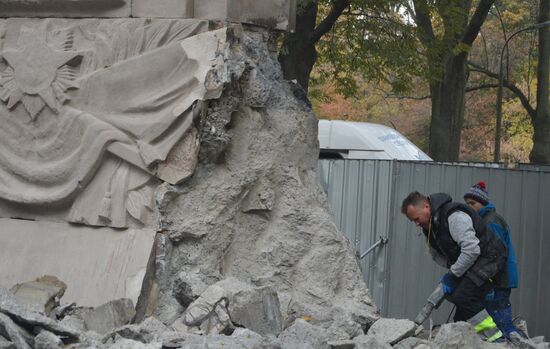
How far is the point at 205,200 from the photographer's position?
752 cm

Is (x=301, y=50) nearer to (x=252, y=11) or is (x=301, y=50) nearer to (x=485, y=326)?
(x=252, y=11)

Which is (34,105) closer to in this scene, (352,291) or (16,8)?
(16,8)

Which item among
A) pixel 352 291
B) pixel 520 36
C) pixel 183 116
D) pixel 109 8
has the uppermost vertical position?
pixel 520 36

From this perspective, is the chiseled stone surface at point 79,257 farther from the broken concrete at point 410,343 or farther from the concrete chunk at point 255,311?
the broken concrete at point 410,343

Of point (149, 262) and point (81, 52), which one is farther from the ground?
point (81, 52)

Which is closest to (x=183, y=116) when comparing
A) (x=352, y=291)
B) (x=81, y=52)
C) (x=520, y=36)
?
(x=81, y=52)

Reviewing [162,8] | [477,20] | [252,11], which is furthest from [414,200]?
[477,20]

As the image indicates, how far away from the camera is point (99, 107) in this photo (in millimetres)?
7828

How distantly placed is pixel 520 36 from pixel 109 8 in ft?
91.9

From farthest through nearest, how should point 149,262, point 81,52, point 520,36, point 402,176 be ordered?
point 520,36, point 402,176, point 81,52, point 149,262

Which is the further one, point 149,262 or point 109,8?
point 109,8

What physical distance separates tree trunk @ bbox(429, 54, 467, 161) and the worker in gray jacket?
12.0m

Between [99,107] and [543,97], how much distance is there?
54.4 ft

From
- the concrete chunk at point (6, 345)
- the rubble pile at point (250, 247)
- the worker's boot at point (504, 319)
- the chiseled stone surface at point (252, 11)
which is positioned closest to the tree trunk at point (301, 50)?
the chiseled stone surface at point (252, 11)
